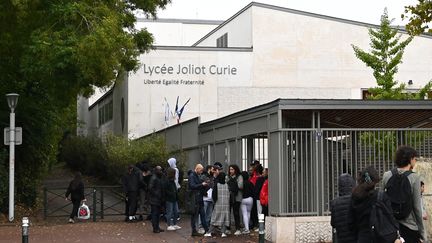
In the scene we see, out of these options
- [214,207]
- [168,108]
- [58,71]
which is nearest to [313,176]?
[214,207]

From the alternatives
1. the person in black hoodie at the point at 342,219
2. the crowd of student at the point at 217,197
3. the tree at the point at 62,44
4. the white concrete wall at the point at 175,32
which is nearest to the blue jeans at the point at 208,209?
the crowd of student at the point at 217,197

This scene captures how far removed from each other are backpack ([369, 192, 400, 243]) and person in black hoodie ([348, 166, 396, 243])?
0.05m

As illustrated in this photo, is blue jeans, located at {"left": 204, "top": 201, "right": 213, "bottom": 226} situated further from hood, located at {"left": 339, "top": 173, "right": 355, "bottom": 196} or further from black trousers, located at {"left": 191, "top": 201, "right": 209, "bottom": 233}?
hood, located at {"left": 339, "top": 173, "right": 355, "bottom": 196}

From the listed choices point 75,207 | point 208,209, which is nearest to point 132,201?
point 75,207

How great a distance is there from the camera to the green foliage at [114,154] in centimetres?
2297

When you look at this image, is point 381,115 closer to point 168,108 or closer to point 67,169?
point 168,108

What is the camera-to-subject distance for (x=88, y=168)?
3603 centimetres

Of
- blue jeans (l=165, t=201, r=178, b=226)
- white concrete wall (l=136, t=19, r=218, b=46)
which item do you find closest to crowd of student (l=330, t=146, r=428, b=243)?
blue jeans (l=165, t=201, r=178, b=226)

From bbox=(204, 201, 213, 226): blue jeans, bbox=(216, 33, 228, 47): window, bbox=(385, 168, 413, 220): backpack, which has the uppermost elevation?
bbox=(216, 33, 228, 47): window

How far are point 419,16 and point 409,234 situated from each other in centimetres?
973

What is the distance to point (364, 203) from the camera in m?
6.69

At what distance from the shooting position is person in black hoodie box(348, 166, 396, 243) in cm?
664

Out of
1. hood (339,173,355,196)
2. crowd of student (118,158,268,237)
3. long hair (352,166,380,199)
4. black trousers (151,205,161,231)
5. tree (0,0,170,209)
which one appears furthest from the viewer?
tree (0,0,170,209)

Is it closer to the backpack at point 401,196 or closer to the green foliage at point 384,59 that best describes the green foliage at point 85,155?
the green foliage at point 384,59
